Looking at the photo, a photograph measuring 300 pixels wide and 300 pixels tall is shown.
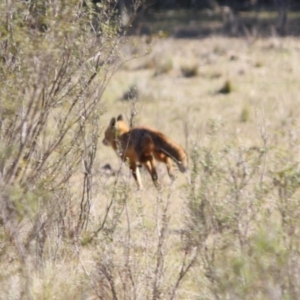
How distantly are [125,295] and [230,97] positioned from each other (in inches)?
474

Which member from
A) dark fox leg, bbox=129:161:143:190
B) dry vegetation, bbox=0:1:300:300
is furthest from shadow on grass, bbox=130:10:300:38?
dry vegetation, bbox=0:1:300:300

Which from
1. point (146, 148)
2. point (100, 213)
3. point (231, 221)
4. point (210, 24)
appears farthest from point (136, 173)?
point (210, 24)

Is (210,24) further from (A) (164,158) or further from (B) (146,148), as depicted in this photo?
(A) (164,158)

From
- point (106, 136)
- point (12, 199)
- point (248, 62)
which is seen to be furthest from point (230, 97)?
point (12, 199)

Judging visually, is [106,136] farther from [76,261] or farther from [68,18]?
[68,18]

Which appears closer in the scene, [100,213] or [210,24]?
[100,213]

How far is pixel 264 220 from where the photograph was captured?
579 centimetres

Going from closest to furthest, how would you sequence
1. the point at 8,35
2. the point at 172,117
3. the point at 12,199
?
the point at 12,199
the point at 8,35
the point at 172,117

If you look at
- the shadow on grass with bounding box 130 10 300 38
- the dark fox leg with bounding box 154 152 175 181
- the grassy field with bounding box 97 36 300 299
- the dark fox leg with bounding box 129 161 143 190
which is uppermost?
the shadow on grass with bounding box 130 10 300 38

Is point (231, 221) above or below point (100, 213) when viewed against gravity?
below

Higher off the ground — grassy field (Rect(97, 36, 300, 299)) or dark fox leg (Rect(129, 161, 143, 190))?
Answer: dark fox leg (Rect(129, 161, 143, 190))

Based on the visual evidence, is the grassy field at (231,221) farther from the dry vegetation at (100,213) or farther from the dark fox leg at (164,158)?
the dark fox leg at (164,158)

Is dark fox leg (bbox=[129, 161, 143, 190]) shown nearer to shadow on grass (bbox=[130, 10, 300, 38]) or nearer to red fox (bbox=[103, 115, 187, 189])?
red fox (bbox=[103, 115, 187, 189])

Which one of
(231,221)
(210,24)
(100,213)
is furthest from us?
(210,24)
